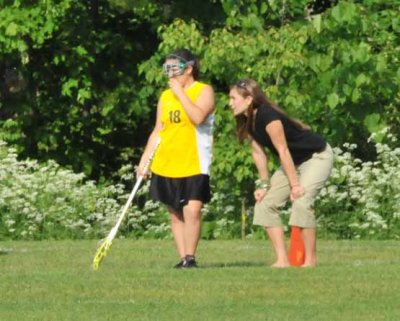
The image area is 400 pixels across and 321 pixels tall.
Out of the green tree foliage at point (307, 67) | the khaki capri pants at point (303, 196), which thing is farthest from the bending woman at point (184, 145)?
the green tree foliage at point (307, 67)

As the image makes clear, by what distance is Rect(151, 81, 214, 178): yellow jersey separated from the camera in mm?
13516

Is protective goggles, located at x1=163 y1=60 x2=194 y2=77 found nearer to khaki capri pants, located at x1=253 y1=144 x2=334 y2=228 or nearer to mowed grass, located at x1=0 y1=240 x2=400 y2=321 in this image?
khaki capri pants, located at x1=253 y1=144 x2=334 y2=228

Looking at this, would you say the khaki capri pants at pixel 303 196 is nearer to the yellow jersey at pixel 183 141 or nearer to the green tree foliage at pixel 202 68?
the yellow jersey at pixel 183 141

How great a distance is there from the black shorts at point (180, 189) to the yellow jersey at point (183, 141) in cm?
5

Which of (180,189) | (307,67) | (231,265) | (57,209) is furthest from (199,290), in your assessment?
(307,67)

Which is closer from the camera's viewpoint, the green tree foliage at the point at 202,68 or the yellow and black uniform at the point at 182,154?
the yellow and black uniform at the point at 182,154

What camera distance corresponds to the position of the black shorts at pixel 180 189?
1356 cm

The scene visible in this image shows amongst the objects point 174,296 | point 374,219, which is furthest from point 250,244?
point 174,296

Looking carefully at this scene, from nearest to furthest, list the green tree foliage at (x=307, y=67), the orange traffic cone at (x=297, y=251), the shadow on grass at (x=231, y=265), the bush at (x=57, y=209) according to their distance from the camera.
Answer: the orange traffic cone at (x=297, y=251) → the shadow on grass at (x=231, y=265) → the bush at (x=57, y=209) → the green tree foliage at (x=307, y=67)

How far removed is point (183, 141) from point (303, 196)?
107cm

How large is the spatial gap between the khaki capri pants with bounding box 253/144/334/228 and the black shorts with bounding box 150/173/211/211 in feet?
1.70

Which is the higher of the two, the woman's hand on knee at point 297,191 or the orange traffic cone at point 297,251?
the woman's hand on knee at point 297,191

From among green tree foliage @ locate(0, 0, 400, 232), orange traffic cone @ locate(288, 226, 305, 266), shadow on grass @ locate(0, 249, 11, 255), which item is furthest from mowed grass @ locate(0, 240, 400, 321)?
green tree foliage @ locate(0, 0, 400, 232)

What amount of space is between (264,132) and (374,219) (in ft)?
24.5
